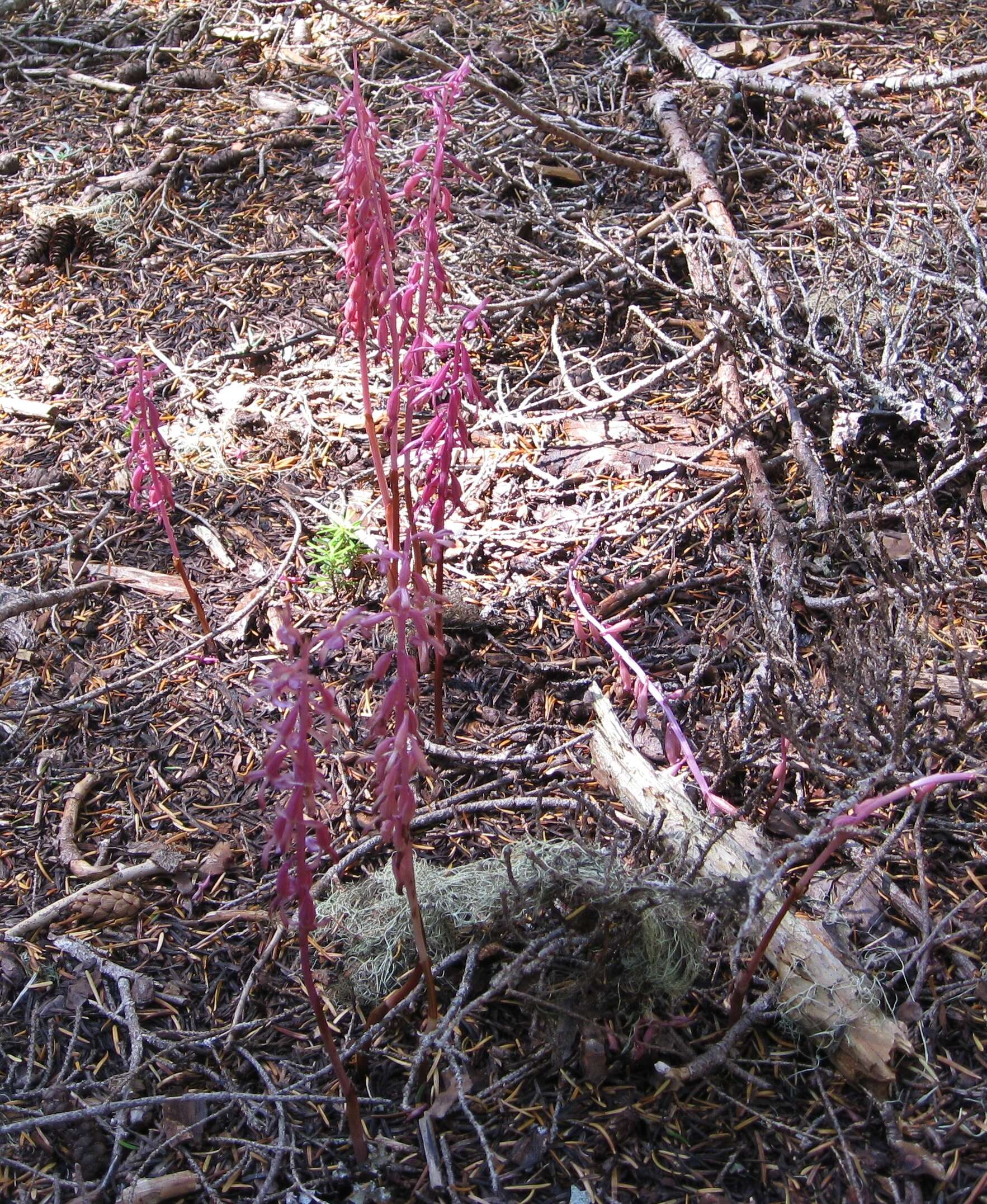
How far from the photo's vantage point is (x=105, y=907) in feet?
7.73

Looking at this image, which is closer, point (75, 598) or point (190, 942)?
point (190, 942)

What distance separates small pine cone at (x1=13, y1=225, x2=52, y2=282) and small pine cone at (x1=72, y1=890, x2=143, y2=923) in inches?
128

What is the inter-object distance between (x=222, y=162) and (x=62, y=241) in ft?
3.04

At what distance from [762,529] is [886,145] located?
103 inches

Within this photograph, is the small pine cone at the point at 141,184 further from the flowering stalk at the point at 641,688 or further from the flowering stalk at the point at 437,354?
the flowering stalk at the point at 641,688

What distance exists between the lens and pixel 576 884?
2.12m

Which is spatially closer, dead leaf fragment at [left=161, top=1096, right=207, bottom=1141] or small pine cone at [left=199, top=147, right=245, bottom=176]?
dead leaf fragment at [left=161, top=1096, right=207, bottom=1141]

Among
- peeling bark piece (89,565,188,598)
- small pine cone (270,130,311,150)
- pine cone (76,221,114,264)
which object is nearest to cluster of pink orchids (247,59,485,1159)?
peeling bark piece (89,565,188,598)

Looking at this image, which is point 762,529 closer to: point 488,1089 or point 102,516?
point 488,1089

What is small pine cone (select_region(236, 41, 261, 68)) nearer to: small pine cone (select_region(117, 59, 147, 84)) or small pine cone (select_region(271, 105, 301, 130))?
small pine cone (select_region(117, 59, 147, 84))

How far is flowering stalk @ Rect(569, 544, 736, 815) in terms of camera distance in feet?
7.88

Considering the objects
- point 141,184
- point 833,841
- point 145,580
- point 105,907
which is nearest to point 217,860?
point 105,907

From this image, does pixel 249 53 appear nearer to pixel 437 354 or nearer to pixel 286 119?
pixel 286 119

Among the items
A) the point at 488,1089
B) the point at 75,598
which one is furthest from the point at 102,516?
the point at 488,1089
